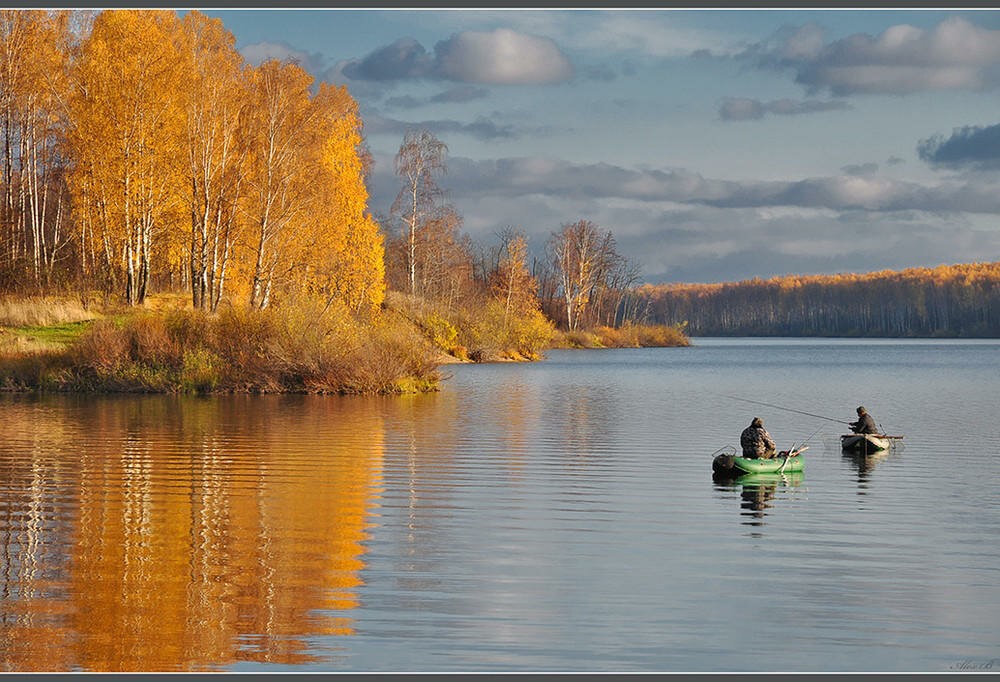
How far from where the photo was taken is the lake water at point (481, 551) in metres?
10.4

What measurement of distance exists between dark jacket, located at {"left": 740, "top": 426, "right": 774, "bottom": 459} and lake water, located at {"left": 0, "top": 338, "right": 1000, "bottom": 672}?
2.77 feet

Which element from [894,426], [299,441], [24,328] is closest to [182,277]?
[24,328]

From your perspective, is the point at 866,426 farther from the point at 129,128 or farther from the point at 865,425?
the point at 129,128

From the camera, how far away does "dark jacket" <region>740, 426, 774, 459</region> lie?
22859 millimetres

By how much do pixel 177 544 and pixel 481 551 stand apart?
13.0ft

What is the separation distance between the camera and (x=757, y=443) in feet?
75.0

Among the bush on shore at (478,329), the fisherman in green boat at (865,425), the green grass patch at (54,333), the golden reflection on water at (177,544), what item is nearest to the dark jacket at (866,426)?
the fisherman in green boat at (865,425)

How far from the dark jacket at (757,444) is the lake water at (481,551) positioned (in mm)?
845

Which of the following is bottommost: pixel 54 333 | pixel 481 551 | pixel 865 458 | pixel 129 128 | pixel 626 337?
pixel 481 551

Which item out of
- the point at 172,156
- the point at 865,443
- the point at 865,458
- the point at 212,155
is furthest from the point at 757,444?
the point at 172,156

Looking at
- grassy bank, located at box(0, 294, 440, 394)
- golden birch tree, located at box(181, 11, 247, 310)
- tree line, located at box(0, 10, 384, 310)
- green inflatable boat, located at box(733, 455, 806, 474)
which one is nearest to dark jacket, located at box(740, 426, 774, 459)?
green inflatable boat, located at box(733, 455, 806, 474)

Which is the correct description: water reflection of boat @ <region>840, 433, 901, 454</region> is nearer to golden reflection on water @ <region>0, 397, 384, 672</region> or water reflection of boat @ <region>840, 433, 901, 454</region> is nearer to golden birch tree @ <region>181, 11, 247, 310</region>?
golden reflection on water @ <region>0, 397, 384, 672</region>

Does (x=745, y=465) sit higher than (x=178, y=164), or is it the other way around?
(x=178, y=164)

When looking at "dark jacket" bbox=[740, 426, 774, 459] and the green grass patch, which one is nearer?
"dark jacket" bbox=[740, 426, 774, 459]
